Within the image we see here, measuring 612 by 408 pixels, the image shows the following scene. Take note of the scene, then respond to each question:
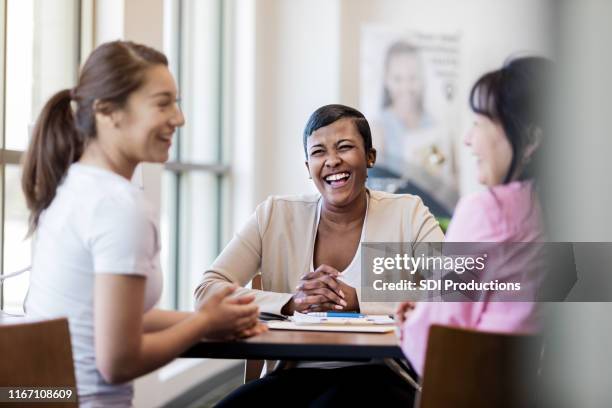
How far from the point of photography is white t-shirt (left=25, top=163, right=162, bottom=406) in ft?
4.14

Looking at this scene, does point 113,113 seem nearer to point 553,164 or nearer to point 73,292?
point 73,292

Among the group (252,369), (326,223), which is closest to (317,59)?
(326,223)

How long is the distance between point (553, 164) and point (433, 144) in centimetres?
493

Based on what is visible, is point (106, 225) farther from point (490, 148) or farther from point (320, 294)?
point (320, 294)

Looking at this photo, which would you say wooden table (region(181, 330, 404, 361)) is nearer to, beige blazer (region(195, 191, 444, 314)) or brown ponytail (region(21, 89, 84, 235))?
brown ponytail (region(21, 89, 84, 235))

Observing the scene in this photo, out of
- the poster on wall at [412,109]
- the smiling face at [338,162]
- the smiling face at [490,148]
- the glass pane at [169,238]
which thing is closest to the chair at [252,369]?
the smiling face at [338,162]

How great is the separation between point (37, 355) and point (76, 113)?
447 mm

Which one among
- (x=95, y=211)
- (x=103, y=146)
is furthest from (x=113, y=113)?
(x=95, y=211)

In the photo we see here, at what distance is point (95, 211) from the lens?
1287 millimetres

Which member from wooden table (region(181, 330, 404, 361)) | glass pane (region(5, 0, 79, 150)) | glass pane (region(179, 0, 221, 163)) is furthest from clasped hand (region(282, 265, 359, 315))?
glass pane (region(179, 0, 221, 163))

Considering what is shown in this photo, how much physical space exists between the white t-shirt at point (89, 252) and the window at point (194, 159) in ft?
9.66

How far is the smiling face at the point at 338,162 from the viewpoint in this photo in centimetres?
224

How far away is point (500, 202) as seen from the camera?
1.29m

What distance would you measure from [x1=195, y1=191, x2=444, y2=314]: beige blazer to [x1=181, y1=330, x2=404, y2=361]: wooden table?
25.2 inches
